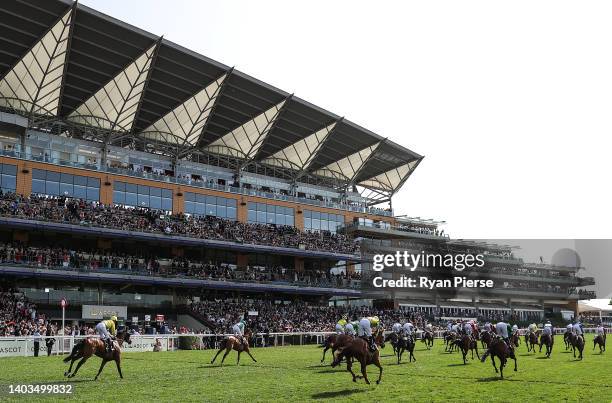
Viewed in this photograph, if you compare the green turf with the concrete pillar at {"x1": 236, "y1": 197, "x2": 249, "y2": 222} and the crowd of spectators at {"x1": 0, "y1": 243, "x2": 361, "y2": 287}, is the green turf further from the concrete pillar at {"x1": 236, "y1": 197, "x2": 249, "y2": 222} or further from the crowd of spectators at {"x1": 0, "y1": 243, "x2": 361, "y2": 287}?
the concrete pillar at {"x1": 236, "y1": 197, "x2": 249, "y2": 222}

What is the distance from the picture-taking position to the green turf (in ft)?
54.0

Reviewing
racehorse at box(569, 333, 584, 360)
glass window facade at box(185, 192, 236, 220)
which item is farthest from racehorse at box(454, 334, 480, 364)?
glass window facade at box(185, 192, 236, 220)

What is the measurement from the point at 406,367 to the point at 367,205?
5945cm

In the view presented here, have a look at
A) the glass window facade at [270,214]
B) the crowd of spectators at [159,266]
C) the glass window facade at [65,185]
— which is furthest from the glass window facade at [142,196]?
the glass window facade at [270,214]

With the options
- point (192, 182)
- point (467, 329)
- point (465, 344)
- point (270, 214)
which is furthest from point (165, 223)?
point (465, 344)

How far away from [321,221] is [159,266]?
2432 cm

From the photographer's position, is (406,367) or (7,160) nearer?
(406,367)

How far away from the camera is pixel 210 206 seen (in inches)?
2648

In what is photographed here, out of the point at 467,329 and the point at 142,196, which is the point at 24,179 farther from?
the point at 467,329

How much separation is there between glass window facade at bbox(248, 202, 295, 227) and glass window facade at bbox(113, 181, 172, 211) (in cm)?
1026

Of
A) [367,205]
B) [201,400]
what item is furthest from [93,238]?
[201,400]

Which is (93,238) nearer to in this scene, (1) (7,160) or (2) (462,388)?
(1) (7,160)

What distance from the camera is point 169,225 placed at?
6016 centimetres

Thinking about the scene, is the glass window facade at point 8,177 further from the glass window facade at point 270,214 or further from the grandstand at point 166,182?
the glass window facade at point 270,214
